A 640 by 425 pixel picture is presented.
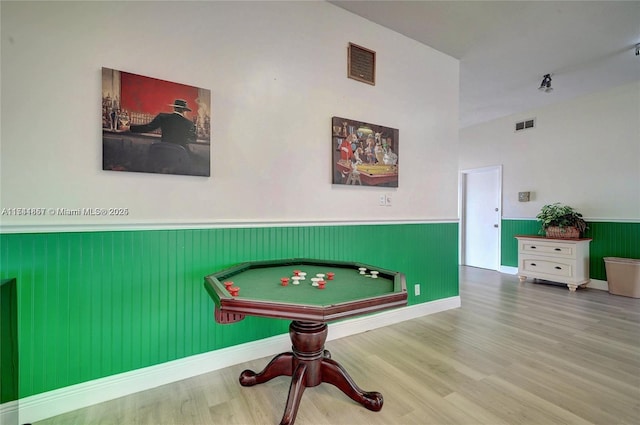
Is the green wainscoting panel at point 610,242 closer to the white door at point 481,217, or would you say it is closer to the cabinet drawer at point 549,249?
the cabinet drawer at point 549,249

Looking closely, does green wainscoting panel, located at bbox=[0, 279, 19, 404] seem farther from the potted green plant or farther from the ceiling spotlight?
the potted green plant

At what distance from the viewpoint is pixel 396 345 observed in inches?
96.7

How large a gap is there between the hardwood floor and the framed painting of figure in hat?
1.41 metres

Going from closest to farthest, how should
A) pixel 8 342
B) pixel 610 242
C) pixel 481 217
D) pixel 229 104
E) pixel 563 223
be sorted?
pixel 8 342 → pixel 229 104 → pixel 610 242 → pixel 563 223 → pixel 481 217

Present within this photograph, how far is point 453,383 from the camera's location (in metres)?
1.89

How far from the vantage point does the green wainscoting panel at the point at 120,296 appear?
5.24 feet

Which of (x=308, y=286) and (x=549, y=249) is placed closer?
(x=308, y=286)

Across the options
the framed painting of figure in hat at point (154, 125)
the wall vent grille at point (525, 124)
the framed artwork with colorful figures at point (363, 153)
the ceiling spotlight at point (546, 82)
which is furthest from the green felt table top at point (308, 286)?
the wall vent grille at point (525, 124)

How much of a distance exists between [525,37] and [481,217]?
3617mm

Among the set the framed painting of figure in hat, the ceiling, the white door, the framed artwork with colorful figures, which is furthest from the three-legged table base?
the white door

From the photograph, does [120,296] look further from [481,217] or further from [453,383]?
[481,217]

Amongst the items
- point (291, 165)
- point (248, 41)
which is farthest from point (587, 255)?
point (248, 41)

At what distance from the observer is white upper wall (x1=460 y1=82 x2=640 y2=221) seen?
4094mm

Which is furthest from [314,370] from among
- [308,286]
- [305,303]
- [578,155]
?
[578,155]
